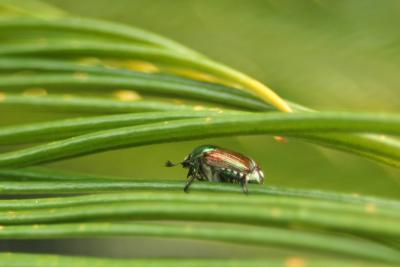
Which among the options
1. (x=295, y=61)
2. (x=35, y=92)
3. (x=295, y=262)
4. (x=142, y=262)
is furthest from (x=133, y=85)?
(x=295, y=61)

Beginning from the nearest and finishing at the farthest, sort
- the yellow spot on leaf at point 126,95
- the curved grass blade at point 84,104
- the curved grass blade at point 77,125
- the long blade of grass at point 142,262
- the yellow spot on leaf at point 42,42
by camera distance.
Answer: the long blade of grass at point 142,262 → the curved grass blade at point 77,125 → the curved grass blade at point 84,104 → the yellow spot on leaf at point 126,95 → the yellow spot on leaf at point 42,42

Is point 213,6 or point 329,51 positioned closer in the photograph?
point 329,51

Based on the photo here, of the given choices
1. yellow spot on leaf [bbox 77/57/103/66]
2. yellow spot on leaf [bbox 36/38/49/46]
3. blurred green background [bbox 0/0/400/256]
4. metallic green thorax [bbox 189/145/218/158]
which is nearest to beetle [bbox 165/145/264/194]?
metallic green thorax [bbox 189/145/218/158]

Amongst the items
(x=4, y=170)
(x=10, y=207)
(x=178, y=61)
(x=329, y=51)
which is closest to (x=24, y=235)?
(x=10, y=207)

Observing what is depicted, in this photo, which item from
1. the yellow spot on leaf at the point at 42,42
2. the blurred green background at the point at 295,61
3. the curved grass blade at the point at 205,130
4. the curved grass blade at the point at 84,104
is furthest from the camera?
the blurred green background at the point at 295,61

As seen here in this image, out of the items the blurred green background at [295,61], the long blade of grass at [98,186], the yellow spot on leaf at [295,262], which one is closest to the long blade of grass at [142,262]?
the yellow spot on leaf at [295,262]

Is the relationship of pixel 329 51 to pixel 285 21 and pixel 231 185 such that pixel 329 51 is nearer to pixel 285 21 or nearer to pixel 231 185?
pixel 285 21

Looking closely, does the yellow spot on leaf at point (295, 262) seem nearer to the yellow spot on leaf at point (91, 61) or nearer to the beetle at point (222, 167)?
the beetle at point (222, 167)

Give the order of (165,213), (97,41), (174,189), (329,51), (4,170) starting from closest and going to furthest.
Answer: (165,213)
(174,189)
(4,170)
(97,41)
(329,51)

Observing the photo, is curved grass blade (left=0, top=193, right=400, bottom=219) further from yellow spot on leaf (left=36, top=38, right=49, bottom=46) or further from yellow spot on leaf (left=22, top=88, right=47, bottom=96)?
yellow spot on leaf (left=36, top=38, right=49, bottom=46)
